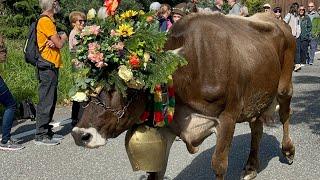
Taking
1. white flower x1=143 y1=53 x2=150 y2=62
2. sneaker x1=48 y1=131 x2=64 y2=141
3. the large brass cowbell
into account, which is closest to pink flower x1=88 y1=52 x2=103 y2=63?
white flower x1=143 y1=53 x2=150 y2=62

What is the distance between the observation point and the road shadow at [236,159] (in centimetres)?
527

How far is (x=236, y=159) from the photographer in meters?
5.81

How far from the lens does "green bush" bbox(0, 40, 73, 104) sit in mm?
8992

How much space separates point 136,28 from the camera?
3.42 metres

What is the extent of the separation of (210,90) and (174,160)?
2.05m

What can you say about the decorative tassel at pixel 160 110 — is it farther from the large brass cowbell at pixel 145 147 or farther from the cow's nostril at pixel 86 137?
the cow's nostril at pixel 86 137

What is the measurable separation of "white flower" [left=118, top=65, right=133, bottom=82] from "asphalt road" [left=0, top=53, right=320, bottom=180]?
86.5 inches

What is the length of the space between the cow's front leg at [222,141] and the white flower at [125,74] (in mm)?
1201

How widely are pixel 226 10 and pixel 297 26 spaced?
4.28 meters

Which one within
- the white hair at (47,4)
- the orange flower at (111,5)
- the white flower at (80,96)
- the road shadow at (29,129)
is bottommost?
the road shadow at (29,129)

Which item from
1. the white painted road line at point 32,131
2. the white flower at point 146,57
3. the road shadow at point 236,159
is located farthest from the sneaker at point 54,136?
the white flower at point 146,57

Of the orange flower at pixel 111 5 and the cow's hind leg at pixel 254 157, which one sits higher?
the orange flower at pixel 111 5

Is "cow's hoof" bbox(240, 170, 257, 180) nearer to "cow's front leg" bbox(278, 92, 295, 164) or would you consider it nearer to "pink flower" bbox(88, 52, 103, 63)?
"cow's front leg" bbox(278, 92, 295, 164)

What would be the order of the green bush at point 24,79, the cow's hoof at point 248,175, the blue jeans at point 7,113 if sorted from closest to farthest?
the cow's hoof at point 248,175 → the blue jeans at point 7,113 → the green bush at point 24,79
